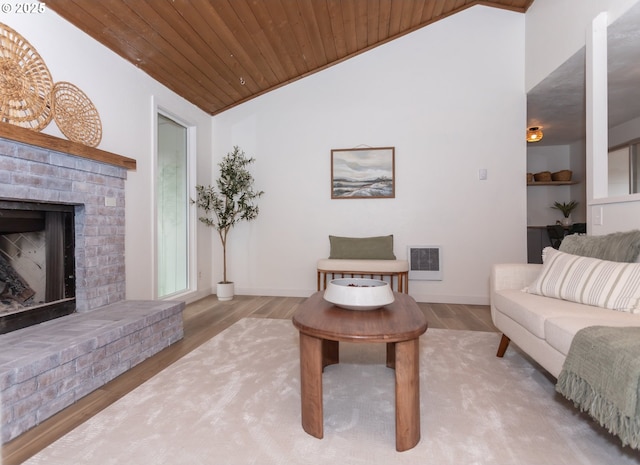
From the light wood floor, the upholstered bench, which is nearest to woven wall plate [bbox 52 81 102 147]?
the light wood floor

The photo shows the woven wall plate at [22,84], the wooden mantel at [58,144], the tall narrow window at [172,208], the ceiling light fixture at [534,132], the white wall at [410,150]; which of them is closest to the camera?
the wooden mantel at [58,144]

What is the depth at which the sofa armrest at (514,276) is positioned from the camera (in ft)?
7.21

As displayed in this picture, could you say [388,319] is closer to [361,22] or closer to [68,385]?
[68,385]

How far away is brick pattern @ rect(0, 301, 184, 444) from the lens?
135 centimetres

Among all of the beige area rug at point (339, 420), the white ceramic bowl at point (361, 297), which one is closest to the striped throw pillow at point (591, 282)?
the beige area rug at point (339, 420)

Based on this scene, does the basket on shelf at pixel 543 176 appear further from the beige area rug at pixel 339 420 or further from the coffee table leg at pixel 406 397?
the coffee table leg at pixel 406 397

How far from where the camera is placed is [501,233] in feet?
12.3

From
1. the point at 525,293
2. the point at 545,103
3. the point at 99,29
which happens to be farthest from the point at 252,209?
the point at 545,103

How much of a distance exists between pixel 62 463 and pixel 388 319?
136cm

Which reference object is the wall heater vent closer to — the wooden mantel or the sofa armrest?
the sofa armrest

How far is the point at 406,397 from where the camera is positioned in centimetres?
127

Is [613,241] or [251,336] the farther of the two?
[251,336]

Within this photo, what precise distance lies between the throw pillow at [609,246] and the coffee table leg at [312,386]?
1.76 meters

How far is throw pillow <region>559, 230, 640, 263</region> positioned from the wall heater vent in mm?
1734
